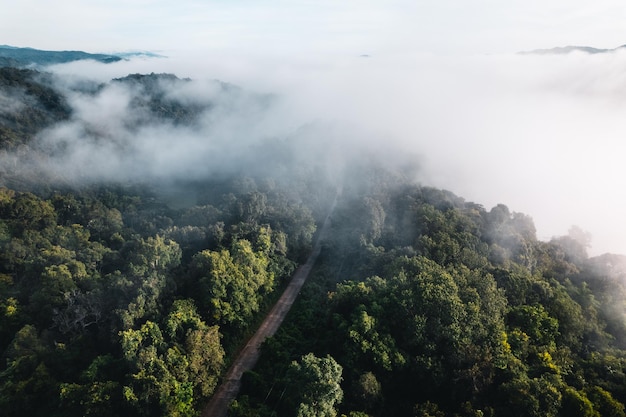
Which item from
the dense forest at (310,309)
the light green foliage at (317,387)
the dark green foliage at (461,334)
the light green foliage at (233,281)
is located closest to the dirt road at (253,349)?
the dense forest at (310,309)

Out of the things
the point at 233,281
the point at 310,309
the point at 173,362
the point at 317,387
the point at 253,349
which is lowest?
the point at 253,349

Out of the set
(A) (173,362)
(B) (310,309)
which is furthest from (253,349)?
(A) (173,362)

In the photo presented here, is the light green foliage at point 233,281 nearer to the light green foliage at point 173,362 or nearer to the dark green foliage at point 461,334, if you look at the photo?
the light green foliage at point 173,362

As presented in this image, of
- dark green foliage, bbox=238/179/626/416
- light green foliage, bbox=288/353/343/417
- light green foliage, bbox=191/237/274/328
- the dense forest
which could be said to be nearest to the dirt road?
the dense forest

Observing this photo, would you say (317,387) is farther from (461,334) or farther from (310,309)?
(310,309)

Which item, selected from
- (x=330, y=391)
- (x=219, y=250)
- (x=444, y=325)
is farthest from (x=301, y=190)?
(x=330, y=391)
